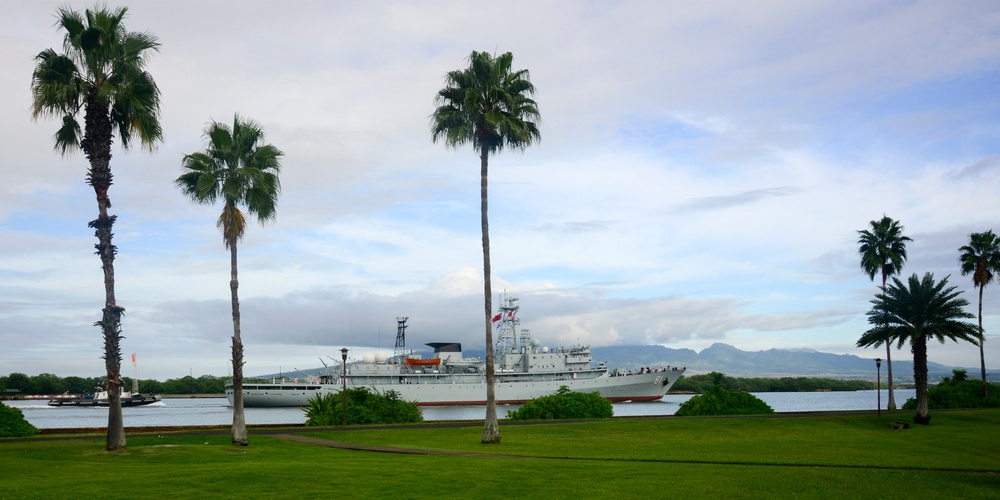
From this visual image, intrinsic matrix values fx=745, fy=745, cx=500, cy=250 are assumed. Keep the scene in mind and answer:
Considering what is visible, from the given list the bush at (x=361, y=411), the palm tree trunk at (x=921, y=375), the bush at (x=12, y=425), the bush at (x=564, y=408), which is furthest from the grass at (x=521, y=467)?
the bush at (x=564, y=408)

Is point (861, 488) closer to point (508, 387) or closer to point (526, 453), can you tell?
point (526, 453)

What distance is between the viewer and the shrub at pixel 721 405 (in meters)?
41.7

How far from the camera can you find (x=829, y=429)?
33438 mm

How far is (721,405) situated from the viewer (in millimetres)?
42125

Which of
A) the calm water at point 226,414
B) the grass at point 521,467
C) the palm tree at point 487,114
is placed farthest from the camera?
the calm water at point 226,414

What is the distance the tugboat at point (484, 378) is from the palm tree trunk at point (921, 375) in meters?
52.5

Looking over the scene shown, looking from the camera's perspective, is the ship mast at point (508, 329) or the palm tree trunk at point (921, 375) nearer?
the palm tree trunk at point (921, 375)

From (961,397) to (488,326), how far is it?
129 ft

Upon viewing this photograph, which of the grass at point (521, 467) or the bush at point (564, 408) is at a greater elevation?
the grass at point (521, 467)

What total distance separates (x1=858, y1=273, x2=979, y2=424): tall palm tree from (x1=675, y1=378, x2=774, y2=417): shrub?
6901mm

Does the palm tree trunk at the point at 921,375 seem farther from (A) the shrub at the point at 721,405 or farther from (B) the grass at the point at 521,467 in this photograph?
(A) the shrub at the point at 721,405

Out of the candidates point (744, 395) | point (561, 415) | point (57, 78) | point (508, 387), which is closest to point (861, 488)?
point (57, 78)

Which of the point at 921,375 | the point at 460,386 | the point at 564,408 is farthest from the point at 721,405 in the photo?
the point at 460,386

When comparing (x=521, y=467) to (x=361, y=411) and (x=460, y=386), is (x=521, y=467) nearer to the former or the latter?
(x=361, y=411)
